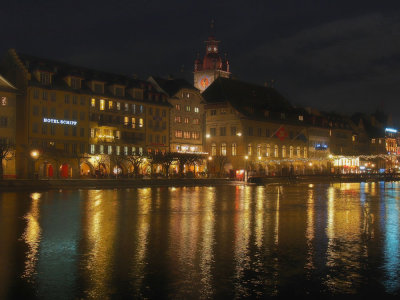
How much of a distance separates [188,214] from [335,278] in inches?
641

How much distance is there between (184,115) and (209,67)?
5596 centimetres

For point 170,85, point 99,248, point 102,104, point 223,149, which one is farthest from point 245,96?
point 99,248

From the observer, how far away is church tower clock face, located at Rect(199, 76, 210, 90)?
6004 inches

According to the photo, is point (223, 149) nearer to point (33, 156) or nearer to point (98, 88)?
point (98, 88)

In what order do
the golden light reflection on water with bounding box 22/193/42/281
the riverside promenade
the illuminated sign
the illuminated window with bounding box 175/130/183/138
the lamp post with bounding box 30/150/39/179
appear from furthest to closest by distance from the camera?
the illuminated window with bounding box 175/130/183/138 < the illuminated sign < the lamp post with bounding box 30/150/39/179 < the riverside promenade < the golden light reflection on water with bounding box 22/193/42/281

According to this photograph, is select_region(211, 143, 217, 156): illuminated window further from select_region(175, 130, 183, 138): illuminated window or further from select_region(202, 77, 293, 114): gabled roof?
select_region(175, 130, 183, 138): illuminated window

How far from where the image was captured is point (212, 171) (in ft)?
337

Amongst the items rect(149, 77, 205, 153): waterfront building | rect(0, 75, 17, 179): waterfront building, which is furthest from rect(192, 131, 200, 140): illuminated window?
rect(0, 75, 17, 179): waterfront building

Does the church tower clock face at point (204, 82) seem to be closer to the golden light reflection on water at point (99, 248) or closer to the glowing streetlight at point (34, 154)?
the glowing streetlight at point (34, 154)

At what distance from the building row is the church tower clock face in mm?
28323

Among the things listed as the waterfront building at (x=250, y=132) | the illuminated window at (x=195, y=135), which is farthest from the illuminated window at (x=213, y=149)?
the illuminated window at (x=195, y=135)

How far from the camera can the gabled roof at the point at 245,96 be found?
108062 millimetres

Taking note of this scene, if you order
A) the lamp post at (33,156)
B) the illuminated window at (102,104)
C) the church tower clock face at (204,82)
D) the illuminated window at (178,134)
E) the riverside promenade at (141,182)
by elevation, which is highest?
the church tower clock face at (204,82)

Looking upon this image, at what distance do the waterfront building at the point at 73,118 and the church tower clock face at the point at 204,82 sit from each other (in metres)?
61.0
